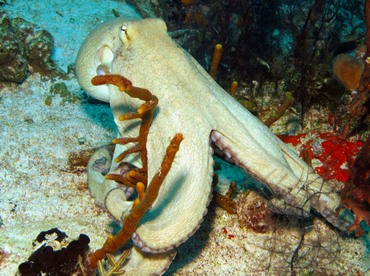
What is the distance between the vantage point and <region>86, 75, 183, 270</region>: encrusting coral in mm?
2094

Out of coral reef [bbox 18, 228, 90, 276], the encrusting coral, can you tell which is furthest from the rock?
the encrusting coral

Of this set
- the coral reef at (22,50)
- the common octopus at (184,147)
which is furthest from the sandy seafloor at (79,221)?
the coral reef at (22,50)

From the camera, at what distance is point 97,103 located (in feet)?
18.9

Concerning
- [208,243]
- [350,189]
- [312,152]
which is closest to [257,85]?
[312,152]

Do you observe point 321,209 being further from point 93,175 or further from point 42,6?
point 42,6

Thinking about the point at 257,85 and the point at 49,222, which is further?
the point at 257,85

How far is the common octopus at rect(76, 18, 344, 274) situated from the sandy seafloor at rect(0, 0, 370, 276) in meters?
0.63

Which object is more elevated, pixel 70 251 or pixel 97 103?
pixel 70 251

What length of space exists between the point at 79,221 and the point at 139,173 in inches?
46.7

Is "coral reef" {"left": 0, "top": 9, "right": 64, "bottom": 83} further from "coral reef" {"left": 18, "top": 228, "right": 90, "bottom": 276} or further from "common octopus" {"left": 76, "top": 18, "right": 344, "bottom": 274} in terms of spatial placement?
"coral reef" {"left": 18, "top": 228, "right": 90, "bottom": 276}

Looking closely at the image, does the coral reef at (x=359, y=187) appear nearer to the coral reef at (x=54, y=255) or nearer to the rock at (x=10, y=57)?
the coral reef at (x=54, y=255)

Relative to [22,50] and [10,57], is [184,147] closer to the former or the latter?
[10,57]

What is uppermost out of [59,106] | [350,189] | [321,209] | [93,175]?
[321,209]

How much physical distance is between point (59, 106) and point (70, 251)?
3154mm
